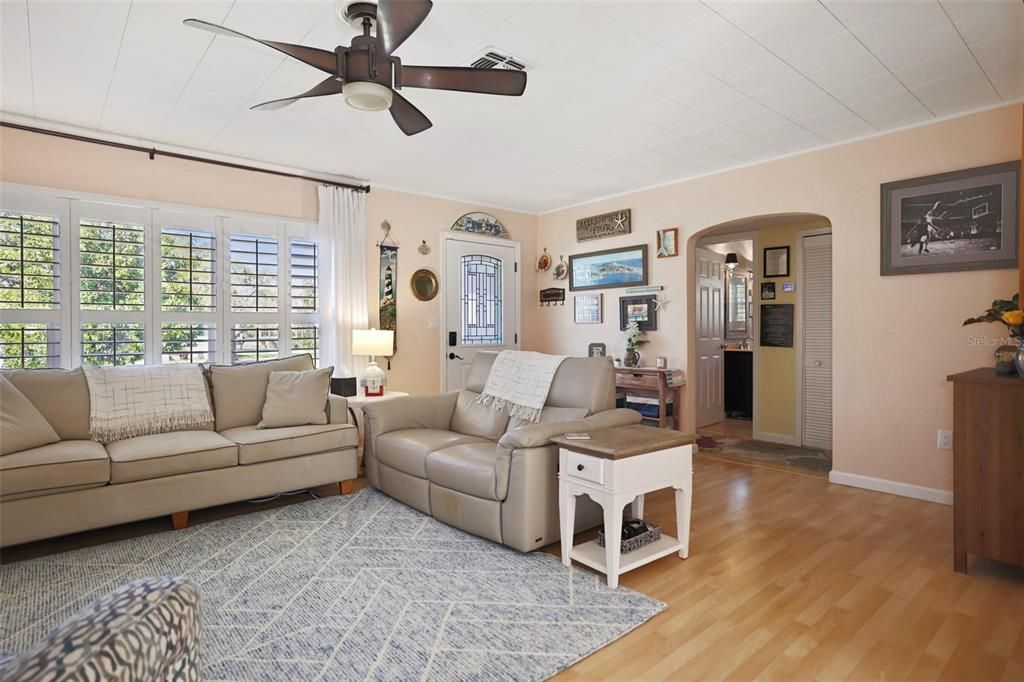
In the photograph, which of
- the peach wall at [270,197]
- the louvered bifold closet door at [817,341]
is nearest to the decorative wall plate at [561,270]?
the peach wall at [270,197]

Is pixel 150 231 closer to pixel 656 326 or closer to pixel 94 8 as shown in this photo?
pixel 94 8

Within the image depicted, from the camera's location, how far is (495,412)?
3.82 metres

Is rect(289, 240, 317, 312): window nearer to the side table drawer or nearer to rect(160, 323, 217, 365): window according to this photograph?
rect(160, 323, 217, 365): window

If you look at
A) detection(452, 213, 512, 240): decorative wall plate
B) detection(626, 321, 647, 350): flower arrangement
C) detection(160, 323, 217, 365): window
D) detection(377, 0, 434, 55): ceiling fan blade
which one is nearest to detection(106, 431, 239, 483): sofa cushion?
detection(160, 323, 217, 365): window

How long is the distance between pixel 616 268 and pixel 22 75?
4703 millimetres

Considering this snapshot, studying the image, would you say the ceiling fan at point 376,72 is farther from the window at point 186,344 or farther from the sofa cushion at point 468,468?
the window at point 186,344

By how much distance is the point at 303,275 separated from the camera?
196 inches

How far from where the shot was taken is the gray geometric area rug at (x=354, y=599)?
6.46 feet

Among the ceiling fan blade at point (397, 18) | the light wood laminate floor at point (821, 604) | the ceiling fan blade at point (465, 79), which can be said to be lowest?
the light wood laminate floor at point (821, 604)

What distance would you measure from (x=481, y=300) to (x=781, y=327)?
10.4 feet

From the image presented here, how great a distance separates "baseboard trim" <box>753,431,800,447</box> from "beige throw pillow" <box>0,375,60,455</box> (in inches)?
235

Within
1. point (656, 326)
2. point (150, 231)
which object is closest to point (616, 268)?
point (656, 326)

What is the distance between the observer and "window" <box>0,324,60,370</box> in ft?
12.1

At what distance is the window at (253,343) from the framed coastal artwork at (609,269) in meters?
3.17
